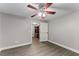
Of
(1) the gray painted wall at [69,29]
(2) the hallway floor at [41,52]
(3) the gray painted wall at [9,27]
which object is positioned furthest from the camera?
(3) the gray painted wall at [9,27]

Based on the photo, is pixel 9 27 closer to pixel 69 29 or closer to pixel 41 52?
pixel 41 52

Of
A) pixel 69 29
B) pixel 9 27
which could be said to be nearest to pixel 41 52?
pixel 69 29

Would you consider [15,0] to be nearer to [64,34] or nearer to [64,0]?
[64,0]

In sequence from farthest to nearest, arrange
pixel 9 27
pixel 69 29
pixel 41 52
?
1. pixel 9 27
2. pixel 69 29
3. pixel 41 52

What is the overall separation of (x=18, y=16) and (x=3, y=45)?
3.11 feet

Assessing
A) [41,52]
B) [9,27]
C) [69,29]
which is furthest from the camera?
[9,27]

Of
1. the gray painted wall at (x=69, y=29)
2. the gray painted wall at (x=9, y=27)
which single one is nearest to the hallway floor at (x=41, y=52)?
the gray painted wall at (x=69, y=29)

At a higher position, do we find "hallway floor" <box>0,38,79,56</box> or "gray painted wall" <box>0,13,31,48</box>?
"gray painted wall" <box>0,13,31,48</box>

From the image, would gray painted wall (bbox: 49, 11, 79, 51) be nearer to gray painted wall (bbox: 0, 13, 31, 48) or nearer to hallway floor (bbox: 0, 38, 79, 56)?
hallway floor (bbox: 0, 38, 79, 56)

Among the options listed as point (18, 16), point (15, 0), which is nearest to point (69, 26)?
point (18, 16)

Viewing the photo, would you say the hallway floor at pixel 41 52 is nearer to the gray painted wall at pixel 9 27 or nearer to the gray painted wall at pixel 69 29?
the gray painted wall at pixel 69 29

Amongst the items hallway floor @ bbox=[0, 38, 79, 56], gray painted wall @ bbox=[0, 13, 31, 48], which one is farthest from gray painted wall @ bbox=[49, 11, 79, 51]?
gray painted wall @ bbox=[0, 13, 31, 48]

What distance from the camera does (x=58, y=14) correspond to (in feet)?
6.58

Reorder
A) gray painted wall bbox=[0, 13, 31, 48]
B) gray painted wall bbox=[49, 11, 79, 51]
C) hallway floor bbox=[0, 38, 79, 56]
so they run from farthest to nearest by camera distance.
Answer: gray painted wall bbox=[0, 13, 31, 48] < gray painted wall bbox=[49, 11, 79, 51] < hallway floor bbox=[0, 38, 79, 56]
